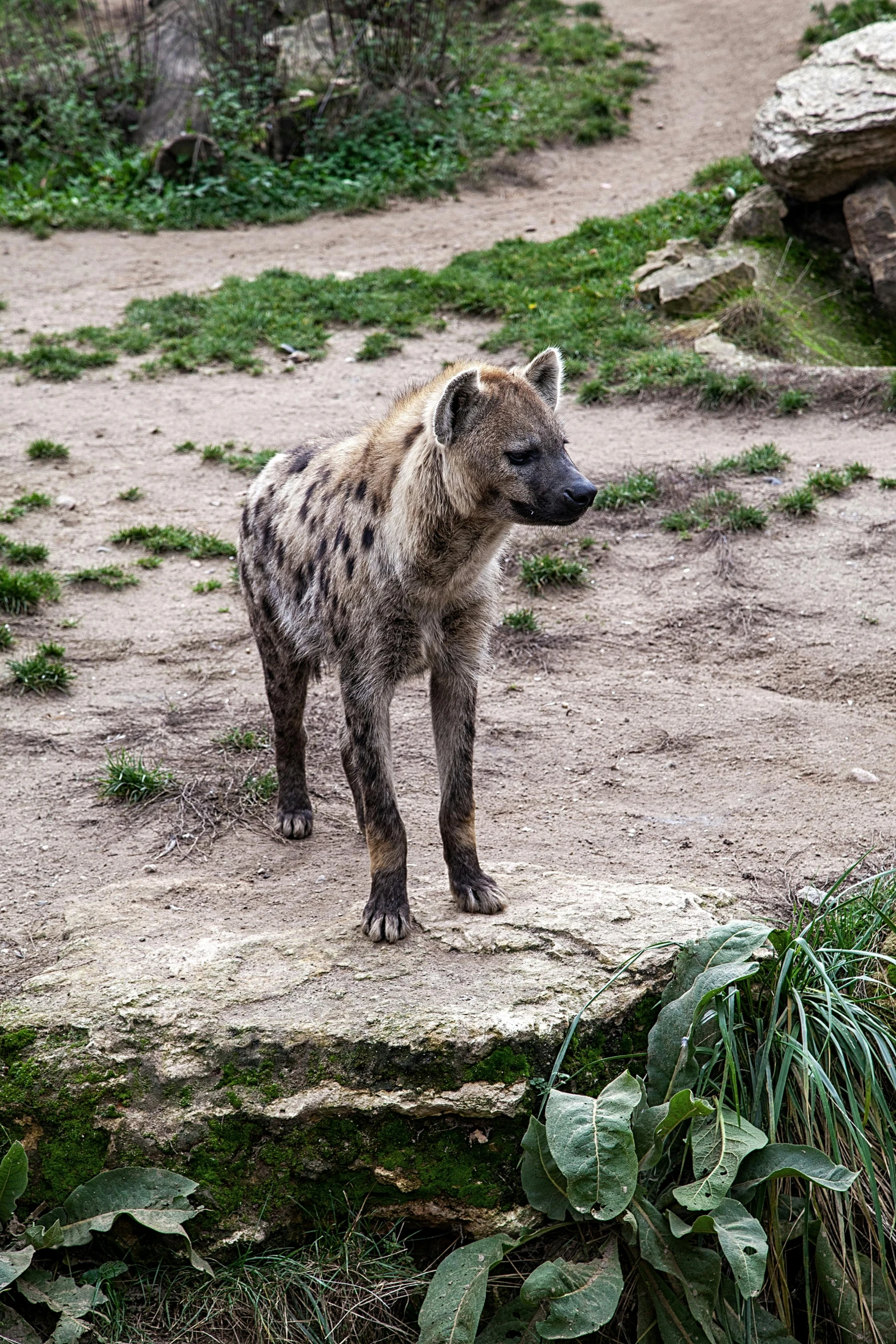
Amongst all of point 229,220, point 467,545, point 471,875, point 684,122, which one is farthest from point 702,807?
point 684,122

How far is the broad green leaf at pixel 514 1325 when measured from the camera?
2.64m

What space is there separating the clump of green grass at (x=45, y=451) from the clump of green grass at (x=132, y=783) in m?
3.12

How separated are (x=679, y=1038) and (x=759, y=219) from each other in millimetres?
6894

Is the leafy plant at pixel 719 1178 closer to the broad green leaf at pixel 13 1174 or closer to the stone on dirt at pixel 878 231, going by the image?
the broad green leaf at pixel 13 1174

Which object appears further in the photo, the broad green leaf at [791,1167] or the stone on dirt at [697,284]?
the stone on dirt at [697,284]

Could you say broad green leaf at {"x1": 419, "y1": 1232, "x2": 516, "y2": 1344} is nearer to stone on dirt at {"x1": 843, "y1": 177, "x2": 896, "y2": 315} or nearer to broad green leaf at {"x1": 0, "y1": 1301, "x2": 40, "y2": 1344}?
broad green leaf at {"x1": 0, "y1": 1301, "x2": 40, "y2": 1344}

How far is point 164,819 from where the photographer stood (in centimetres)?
400

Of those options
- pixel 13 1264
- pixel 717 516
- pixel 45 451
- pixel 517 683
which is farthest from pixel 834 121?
pixel 13 1264

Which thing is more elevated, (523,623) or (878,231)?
(878,231)

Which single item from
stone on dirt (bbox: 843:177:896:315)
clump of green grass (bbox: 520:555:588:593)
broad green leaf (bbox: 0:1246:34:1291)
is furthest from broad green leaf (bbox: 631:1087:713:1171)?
stone on dirt (bbox: 843:177:896:315)

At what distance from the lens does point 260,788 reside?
4215mm

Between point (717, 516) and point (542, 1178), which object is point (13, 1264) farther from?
point (717, 516)

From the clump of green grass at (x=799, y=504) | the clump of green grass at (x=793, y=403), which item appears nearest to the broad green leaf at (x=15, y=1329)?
the clump of green grass at (x=799, y=504)

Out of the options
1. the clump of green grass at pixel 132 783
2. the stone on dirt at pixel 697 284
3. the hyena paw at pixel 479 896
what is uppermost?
the stone on dirt at pixel 697 284
